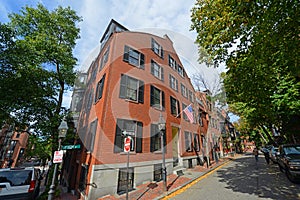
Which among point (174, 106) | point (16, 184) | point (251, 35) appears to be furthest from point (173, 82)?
point (16, 184)

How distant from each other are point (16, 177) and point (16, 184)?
1.22ft

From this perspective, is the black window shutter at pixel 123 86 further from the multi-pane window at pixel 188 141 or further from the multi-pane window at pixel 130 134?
the multi-pane window at pixel 188 141

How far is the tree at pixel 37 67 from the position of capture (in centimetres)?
960

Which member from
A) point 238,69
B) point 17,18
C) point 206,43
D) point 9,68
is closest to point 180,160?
point 238,69

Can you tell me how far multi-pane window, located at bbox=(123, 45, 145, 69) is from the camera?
11.8m

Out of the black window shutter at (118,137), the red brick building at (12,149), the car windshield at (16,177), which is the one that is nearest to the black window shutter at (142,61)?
the black window shutter at (118,137)

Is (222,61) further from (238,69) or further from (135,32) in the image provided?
(135,32)

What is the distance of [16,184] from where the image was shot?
767 centimetres

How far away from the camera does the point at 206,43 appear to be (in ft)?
24.8

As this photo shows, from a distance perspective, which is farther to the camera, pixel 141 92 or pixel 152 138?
pixel 141 92

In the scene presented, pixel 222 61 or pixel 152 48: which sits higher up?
pixel 152 48

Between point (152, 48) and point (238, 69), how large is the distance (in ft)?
30.0

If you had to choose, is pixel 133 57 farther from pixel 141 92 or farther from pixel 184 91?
pixel 184 91

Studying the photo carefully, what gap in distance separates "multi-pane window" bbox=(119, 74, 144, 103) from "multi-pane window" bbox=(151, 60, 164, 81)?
8.91ft
